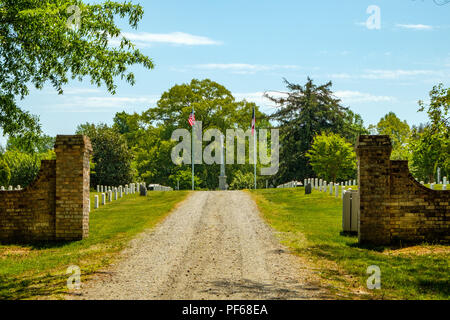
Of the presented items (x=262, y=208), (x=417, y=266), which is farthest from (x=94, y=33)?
(x=262, y=208)

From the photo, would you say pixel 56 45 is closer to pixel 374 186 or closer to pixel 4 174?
pixel 374 186

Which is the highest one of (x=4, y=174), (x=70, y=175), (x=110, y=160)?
(x=110, y=160)

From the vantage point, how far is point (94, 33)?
41.6ft

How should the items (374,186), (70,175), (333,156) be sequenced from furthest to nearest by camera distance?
(333,156) < (70,175) < (374,186)

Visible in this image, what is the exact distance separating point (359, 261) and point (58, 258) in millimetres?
7536

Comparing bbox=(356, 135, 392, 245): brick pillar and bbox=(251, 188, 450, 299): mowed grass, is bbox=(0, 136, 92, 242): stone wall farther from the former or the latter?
bbox=(356, 135, 392, 245): brick pillar

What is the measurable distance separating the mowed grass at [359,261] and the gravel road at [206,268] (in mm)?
583

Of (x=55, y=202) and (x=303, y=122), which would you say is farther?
(x=303, y=122)

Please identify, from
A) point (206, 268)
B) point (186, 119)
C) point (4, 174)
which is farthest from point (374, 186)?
point (186, 119)

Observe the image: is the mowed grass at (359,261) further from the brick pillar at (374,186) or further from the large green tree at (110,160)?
the large green tree at (110,160)

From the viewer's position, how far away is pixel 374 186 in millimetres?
13344
